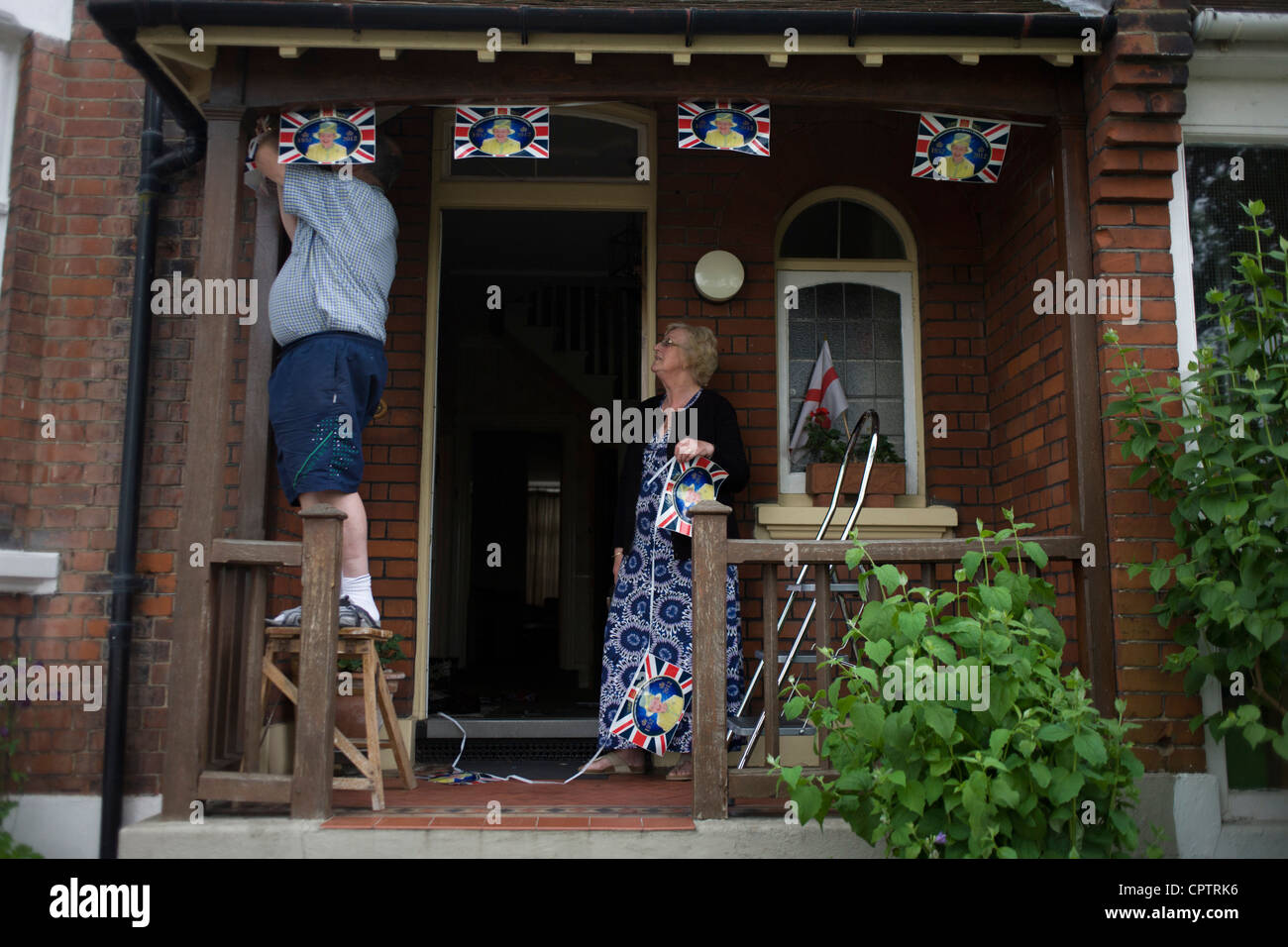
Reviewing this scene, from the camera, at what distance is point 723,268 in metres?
5.38

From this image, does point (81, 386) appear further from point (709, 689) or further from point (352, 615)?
point (709, 689)

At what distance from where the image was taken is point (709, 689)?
3641 millimetres

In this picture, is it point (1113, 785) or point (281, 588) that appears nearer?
point (1113, 785)

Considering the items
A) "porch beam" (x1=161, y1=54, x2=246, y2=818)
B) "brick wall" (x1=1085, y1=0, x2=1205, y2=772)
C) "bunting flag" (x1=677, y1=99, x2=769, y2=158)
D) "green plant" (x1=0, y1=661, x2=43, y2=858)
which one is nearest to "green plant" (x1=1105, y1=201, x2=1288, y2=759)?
"brick wall" (x1=1085, y1=0, x2=1205, y2=772)

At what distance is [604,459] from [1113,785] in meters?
6.77

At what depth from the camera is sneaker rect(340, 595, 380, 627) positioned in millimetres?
3867

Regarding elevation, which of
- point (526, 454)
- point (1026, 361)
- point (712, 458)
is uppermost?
point (526, 454)

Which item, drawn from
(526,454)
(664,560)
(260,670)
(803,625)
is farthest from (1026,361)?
(526,454)

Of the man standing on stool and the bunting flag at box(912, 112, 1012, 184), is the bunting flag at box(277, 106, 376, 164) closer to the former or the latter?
the man standing on stool

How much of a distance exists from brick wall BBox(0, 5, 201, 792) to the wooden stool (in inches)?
47.5

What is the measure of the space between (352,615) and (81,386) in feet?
6.67

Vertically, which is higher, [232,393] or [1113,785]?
[232,393]
